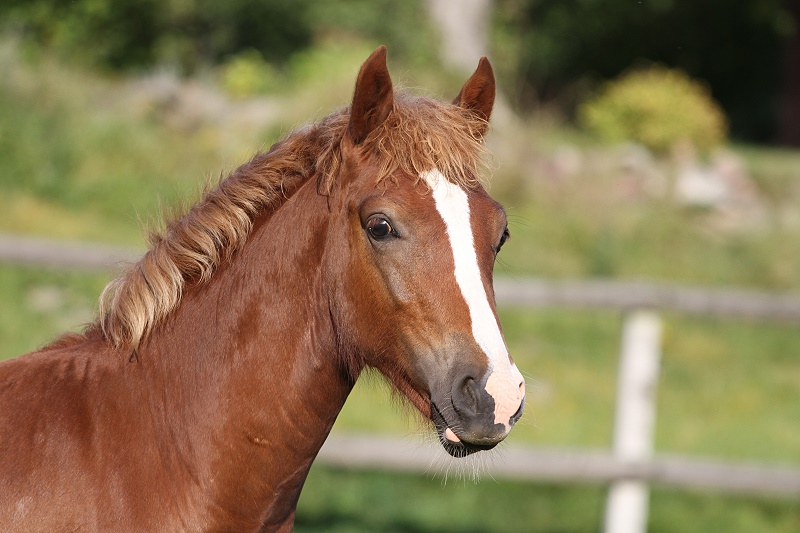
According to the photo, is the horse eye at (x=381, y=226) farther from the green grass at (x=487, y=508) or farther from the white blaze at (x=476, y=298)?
the green grass at (x=487, y=508)

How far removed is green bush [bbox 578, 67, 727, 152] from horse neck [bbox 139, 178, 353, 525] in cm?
1117

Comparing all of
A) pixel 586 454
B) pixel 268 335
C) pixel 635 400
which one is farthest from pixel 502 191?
pixel 268 335

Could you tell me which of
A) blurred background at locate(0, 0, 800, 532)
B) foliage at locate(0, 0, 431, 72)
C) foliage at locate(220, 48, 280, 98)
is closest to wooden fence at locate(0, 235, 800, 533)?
blurred background at locate(0, 0, 800, 532)

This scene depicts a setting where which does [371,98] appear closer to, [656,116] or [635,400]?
[635,400]

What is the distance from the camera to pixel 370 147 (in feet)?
8.16

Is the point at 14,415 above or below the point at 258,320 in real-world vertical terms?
below

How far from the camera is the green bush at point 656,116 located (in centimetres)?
1298

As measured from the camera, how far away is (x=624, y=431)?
536cm

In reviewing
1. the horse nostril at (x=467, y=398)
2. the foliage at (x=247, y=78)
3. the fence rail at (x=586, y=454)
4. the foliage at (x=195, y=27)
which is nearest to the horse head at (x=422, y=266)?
→ the horse nostril at (x=467, y=398)

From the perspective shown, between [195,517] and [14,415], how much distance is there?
51cm

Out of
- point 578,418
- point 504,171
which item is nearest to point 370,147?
point 578,418

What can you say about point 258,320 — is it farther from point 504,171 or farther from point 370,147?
point 504,171

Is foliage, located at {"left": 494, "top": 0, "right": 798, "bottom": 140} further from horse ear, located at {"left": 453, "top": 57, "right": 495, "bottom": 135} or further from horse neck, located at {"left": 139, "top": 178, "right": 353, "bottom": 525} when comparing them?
horse neck, located at {"left": 139, "top": 178, "right": 353, "bottom": 525}

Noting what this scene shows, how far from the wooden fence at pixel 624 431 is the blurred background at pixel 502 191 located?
0.27m
